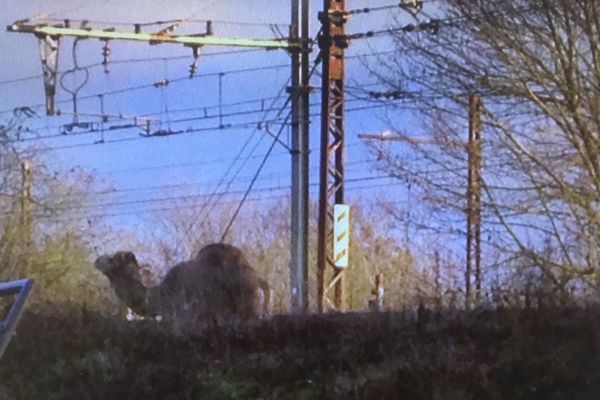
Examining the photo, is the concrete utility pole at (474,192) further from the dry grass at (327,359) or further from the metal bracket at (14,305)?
the metal bracket at (14,305)

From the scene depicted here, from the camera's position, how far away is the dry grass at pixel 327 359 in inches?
321

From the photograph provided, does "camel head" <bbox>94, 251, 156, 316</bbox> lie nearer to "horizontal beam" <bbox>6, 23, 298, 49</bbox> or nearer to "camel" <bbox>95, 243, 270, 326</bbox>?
"camel" <bbox>95, 243, 270, 326</bbox>

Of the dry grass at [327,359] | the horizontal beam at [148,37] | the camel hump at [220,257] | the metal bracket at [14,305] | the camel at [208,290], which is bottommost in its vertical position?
the dry grass at [327,359]

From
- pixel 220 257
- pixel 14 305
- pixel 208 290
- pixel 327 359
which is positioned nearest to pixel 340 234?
pixel 220 257

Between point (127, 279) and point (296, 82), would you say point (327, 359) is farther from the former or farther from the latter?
point (296, 82)

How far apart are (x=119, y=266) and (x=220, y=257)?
258 centimetres

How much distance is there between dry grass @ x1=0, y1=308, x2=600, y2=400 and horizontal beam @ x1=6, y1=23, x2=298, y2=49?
609 inches

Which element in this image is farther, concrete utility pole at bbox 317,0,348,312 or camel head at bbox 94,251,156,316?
concrete utility pole at bbox 317,0,348,312

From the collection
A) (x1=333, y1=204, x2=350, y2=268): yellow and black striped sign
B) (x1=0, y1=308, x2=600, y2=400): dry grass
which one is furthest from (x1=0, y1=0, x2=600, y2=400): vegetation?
(x1=333, y1=204, x2=350, y2=268): yellow and black striped sign

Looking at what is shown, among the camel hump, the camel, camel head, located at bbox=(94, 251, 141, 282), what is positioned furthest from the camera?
camel head, located at bbox=(94, 251, 141, 282)

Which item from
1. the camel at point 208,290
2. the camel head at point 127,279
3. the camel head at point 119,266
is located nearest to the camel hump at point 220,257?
the camel at point 208,290

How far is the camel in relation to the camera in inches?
600

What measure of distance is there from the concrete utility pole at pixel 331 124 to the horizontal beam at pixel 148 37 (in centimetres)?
110

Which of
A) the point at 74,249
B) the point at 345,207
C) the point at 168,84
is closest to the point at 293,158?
the point at 345,207
